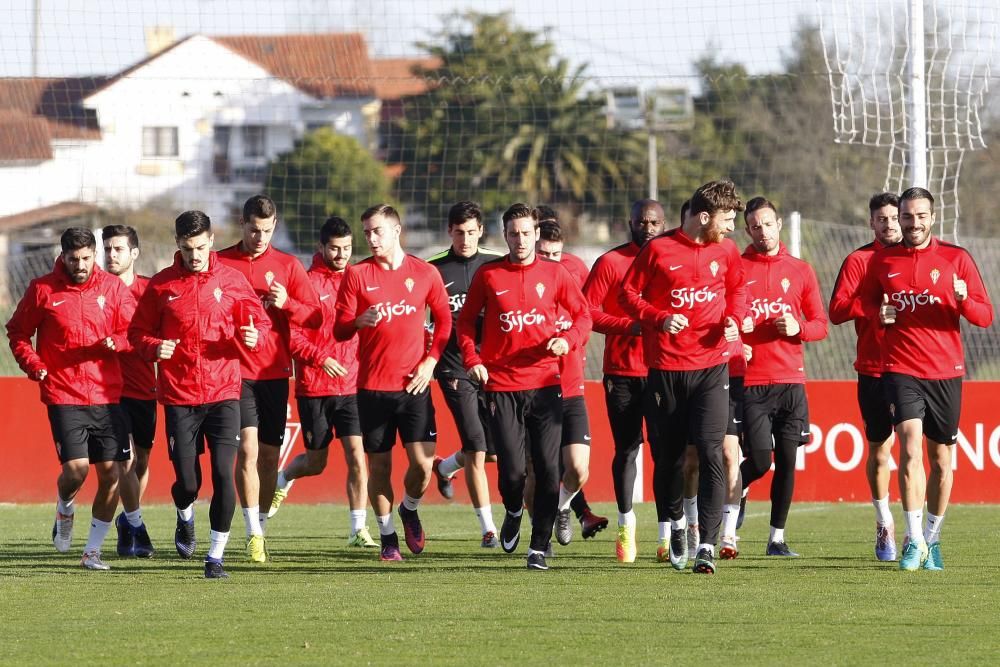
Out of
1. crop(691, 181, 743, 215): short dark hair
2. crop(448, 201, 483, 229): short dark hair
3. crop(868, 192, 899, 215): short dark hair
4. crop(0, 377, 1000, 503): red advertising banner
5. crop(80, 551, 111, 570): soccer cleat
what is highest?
crop(691, 181, 743, 215): short dark hair

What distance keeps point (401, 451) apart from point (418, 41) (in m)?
11.4

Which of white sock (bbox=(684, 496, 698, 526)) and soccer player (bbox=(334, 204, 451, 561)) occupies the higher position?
soccer player (bbox=(334, 204, 451, 561))

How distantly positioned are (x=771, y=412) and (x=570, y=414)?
152 centimetres

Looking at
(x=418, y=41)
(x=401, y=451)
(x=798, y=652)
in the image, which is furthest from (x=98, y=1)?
(x=798, y=652)

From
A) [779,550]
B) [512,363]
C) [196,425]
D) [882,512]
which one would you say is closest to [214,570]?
[196,425]

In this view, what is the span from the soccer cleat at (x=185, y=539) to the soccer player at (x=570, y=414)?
2.54 m

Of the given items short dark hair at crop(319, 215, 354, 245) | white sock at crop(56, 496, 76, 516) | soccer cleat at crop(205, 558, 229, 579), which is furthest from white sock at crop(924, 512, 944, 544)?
white sock at crop(56, 496, 76, 516)

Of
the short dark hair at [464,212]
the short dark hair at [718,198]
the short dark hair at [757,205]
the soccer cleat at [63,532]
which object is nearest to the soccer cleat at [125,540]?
the soccer cleat at [63,532]

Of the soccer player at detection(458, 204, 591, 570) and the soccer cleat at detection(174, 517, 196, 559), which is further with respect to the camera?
the soccer cleat at detection(174, 517, 196, 559)

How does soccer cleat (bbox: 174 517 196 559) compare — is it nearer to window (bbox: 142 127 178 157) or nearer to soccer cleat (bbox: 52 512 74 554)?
soccer cleat (bbox: 52 512 74 554)

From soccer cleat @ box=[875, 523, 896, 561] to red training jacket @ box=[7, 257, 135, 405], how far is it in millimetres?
5062

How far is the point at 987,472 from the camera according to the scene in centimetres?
1506

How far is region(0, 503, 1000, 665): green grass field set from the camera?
6730 millimetres

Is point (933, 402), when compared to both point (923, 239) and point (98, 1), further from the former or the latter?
point (98, 1)
